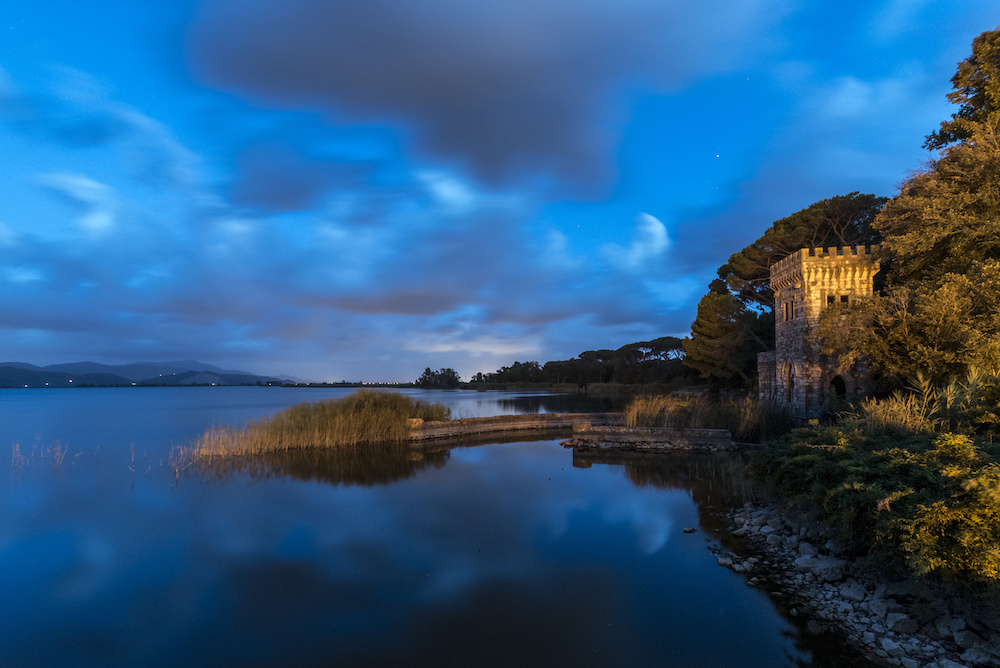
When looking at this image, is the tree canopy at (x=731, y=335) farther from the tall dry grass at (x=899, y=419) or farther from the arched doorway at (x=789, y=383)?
the tall dry grass at (x=899, y=419)

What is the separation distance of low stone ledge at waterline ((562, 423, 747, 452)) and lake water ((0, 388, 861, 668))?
388 cm

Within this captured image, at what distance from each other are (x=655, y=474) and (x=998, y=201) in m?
11.1

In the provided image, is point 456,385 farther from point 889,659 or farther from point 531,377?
point 889,659

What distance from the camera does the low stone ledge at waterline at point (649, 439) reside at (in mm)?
16547

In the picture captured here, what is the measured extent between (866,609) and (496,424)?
57.3ft

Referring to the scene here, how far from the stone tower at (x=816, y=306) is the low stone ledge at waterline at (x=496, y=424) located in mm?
7697

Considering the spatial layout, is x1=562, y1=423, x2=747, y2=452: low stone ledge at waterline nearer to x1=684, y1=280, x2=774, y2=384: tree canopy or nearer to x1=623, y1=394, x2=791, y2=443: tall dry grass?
x1=623, y1=394, x2=791, y2=443: tall dry grass

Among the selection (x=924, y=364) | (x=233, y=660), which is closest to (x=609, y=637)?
(x=233, y=660)

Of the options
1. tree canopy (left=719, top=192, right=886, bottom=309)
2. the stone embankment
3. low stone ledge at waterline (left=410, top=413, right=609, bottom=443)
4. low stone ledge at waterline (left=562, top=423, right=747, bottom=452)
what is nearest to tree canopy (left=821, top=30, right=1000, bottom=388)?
low stone ledge at waterline (left=562, top=423, right=747, bottom=452)

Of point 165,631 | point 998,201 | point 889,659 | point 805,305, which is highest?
point 998,201

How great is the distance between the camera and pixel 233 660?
490 cm

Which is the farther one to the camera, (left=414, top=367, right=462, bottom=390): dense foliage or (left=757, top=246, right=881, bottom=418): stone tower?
(left=414, top=367, right=462, bottom=390): dense foliage

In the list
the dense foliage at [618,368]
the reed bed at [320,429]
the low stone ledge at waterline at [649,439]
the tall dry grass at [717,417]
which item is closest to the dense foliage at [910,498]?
the low stone ledge at waterline at [649,439]

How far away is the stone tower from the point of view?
17.2 metres
